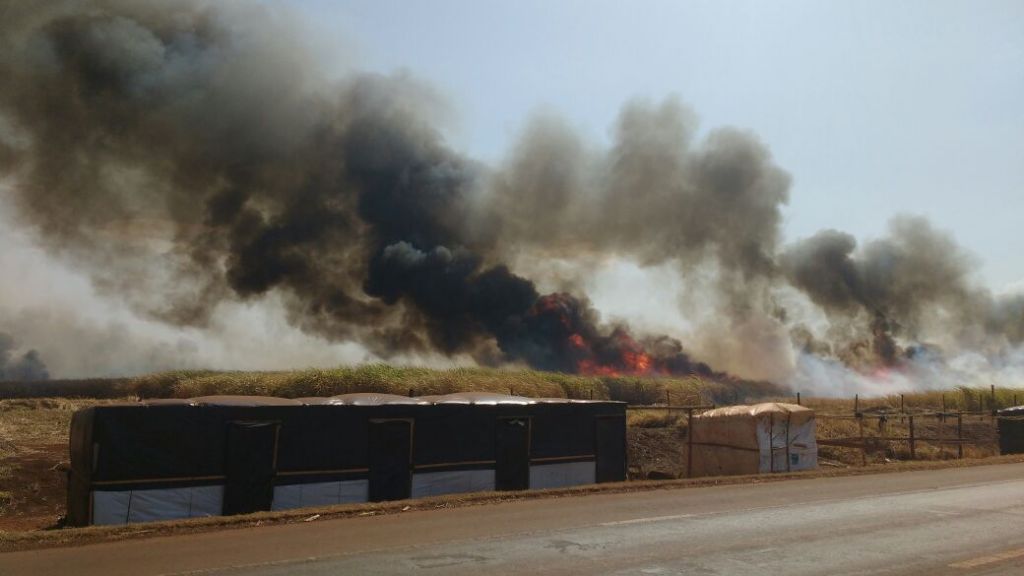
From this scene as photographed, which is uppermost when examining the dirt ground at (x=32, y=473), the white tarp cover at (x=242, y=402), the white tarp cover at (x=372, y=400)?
the white tarp cover at (x=372, y=400)

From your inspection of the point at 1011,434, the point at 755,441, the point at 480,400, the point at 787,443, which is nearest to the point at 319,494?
the point at 480,400

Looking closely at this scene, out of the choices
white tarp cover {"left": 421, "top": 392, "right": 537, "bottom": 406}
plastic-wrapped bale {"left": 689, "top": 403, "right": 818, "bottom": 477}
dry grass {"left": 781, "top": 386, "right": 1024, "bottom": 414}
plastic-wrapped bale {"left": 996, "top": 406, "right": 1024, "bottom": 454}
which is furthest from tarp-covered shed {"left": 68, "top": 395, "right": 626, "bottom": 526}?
dry grass {"left": 781, "top": 386, "right": 1024, "bottom": 414}

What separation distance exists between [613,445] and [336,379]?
13.8m

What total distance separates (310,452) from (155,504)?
2953mm

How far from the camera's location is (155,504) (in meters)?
14.3

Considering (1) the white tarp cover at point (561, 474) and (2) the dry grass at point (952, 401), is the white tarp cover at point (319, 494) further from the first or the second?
(2) the dry grass at point (952, 401)

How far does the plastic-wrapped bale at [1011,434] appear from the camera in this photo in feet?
87.1

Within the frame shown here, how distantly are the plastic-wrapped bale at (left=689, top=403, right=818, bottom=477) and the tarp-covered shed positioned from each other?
377cm

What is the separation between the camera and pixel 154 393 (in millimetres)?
37875

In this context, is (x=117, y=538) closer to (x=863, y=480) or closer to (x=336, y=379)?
(x=863, y=480)

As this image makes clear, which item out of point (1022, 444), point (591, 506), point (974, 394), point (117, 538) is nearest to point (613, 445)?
point (591, 506)

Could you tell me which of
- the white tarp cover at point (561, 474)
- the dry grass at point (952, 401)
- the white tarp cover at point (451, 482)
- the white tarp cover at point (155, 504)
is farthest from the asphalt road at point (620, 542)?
the dry grass at point (952, 401)

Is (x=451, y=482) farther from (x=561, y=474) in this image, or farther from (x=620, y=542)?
(x=620, y=542)

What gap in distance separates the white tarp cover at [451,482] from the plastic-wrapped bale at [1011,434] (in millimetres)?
19639
